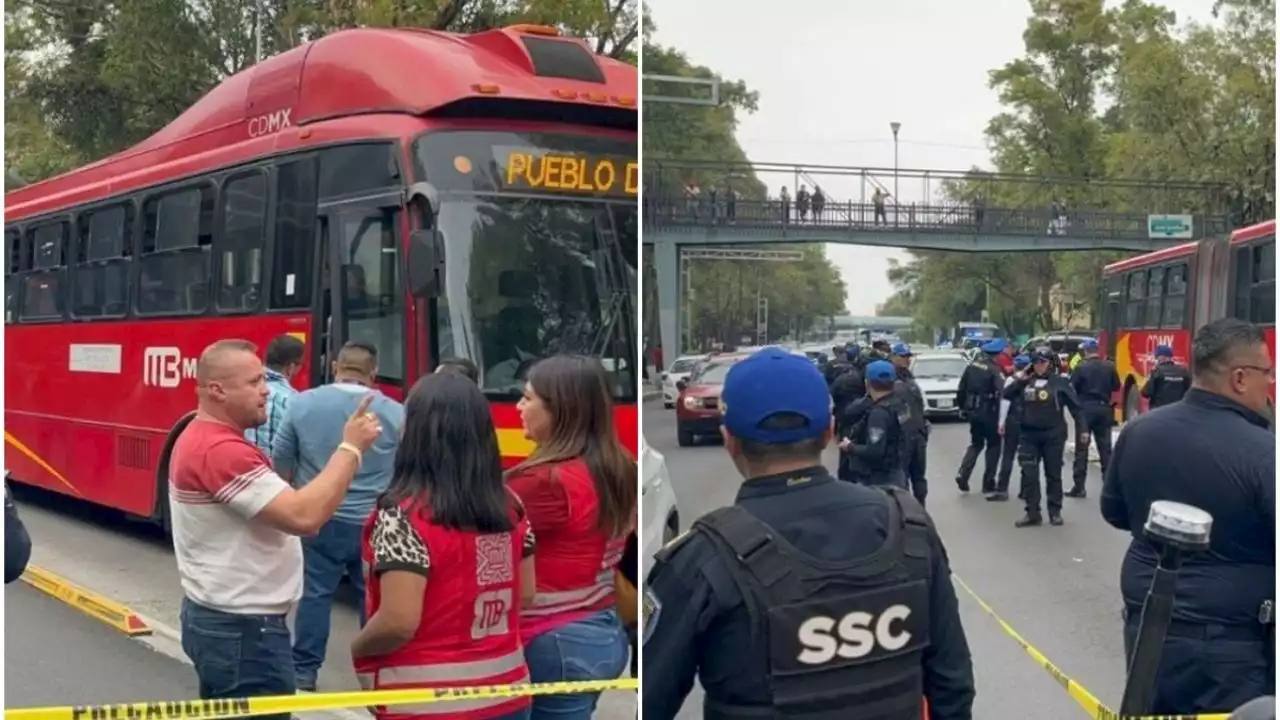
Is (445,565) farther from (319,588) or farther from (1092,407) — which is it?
(319,588)

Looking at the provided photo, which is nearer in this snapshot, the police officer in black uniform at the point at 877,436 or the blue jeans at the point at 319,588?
the police officer in black uniform at the point at 877,436

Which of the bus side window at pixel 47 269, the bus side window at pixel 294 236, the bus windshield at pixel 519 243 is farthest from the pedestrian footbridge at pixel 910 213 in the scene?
the bus side window at pixel 47 269

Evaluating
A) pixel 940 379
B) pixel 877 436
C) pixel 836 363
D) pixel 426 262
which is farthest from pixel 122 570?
pixel 836 363

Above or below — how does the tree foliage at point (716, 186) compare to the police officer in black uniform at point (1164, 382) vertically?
above

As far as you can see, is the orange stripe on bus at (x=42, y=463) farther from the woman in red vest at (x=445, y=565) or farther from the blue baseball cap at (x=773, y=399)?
the blue baseball cap at (x=773, y=399)

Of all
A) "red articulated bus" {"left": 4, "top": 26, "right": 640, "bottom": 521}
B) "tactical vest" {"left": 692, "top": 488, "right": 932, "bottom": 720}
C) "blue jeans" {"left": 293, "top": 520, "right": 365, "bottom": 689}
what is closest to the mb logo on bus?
"red articulated bus" {"left": 4, "top": 26, "right": 640, "bottom": 521}

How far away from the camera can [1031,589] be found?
163 inches

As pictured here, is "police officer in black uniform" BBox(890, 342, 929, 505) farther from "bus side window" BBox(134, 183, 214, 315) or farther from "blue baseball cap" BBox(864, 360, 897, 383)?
"bus side window" BBox(134, 183, 214, 315)

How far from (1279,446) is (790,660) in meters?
1.56

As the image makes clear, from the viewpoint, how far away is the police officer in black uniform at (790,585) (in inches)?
84.7

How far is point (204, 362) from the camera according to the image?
3.43m

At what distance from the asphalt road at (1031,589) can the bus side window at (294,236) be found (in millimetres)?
3297

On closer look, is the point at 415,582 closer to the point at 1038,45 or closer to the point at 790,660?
the point at 790,660

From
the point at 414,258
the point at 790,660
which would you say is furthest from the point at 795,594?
the point at 414,258
